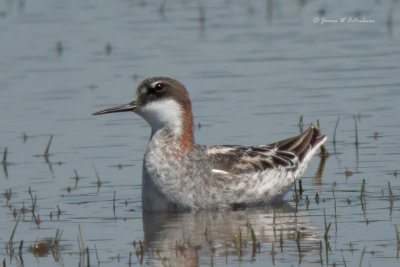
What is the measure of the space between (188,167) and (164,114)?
0.76 metres

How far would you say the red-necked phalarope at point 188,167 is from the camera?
1218 centimetres

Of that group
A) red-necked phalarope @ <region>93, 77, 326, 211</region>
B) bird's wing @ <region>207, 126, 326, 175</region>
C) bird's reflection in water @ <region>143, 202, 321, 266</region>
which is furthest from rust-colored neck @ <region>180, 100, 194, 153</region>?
bird's reflection in water @ <region>143, 202, 321, 266</region>

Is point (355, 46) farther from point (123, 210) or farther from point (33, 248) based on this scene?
point (33, 248)

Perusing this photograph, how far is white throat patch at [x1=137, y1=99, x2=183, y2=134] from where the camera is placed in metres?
12.6

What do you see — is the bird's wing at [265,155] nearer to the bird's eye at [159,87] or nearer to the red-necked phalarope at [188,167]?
the red-necked phalarope at [188,167]

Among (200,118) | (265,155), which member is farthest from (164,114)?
(200,118)

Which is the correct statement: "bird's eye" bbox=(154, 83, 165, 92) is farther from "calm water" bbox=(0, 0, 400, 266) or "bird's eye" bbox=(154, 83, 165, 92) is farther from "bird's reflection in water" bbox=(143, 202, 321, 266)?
"bird's reflection in water" bbox=(143, 202, 321, 266)

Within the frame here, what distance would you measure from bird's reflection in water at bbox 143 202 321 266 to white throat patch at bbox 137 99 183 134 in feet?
3.79

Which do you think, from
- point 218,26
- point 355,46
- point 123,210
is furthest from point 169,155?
point 218,26

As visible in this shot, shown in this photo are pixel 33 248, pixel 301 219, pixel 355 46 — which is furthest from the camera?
pixel 355 46

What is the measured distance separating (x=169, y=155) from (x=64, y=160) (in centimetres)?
292

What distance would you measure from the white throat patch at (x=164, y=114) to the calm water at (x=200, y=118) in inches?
41.2

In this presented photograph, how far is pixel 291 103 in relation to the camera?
17328 mm

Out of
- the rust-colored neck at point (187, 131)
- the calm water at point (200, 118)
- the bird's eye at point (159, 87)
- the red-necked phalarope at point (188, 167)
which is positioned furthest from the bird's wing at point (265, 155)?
the bird's eye at point (159, 87)
